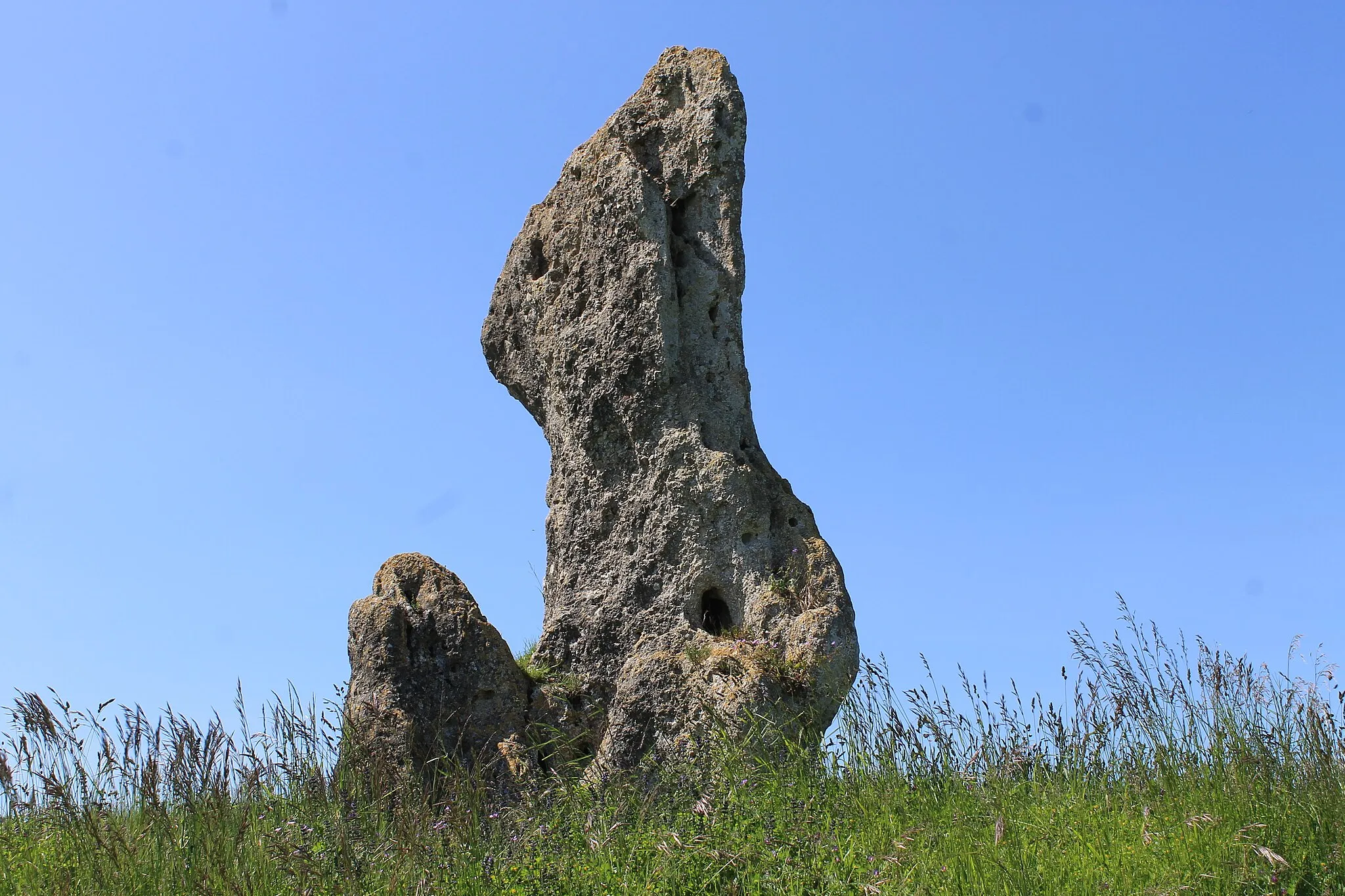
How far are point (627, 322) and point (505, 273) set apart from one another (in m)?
1.76

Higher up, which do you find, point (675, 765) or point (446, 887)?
point (675, 765)

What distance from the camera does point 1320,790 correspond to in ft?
20.3

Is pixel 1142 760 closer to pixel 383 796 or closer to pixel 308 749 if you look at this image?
pixel 383 796

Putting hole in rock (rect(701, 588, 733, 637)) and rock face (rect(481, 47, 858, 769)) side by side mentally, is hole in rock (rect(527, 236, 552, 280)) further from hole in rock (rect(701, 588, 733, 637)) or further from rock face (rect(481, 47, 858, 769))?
hole in rock (rect(701, 588, 733, 637))

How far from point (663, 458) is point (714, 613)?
49.2 inches

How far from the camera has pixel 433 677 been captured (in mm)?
8680

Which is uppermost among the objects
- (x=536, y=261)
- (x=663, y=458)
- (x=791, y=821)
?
(x=536, y=261)

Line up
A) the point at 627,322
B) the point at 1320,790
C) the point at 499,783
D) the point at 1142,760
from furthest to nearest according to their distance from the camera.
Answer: the point at 627,322
the point at 499,783
the point at 1142,760
the point at 1320,790

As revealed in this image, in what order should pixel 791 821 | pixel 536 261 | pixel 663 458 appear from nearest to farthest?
pixel 791 821 < pixel 663 458 < pixel 536 261

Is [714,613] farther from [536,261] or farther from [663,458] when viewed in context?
[536,261]

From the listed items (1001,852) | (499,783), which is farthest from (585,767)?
(1001,852)

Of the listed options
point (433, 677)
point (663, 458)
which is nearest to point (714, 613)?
point (663, 458)

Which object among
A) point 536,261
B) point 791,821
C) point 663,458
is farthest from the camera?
point 536,261

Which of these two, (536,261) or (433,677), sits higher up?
(536,261)
